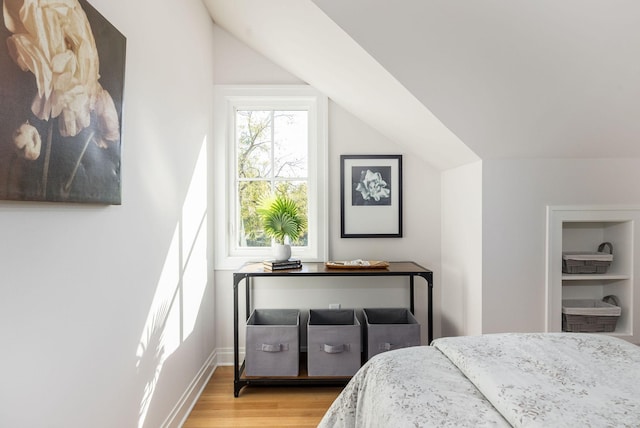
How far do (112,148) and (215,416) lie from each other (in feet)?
5.40

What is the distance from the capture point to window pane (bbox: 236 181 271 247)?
276 centimetres

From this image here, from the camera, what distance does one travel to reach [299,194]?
2754mm

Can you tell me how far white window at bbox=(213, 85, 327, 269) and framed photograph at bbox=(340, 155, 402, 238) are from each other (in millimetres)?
171

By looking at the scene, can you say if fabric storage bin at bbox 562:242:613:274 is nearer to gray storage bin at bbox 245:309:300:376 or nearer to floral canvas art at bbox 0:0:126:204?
gray storage bin at bbox 245:309:300:376

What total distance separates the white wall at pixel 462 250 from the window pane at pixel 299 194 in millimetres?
1074

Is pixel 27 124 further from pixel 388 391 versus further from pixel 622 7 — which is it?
pixel 622 7

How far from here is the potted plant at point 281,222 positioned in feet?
7.93

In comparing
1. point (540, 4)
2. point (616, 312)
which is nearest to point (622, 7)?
point (540, 4)

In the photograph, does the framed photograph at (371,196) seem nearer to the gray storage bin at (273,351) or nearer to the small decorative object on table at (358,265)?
the small decorative object on table at (358,265)

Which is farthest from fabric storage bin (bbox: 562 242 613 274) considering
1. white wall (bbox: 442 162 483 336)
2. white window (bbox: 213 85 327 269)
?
white window (bbox: 213 85 327 269)

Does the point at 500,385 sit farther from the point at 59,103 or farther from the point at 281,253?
the point at 281,253

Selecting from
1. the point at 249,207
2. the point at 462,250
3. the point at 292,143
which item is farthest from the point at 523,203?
the point at 249,207

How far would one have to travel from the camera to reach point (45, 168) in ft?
2.90

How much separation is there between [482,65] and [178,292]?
1943 mm
